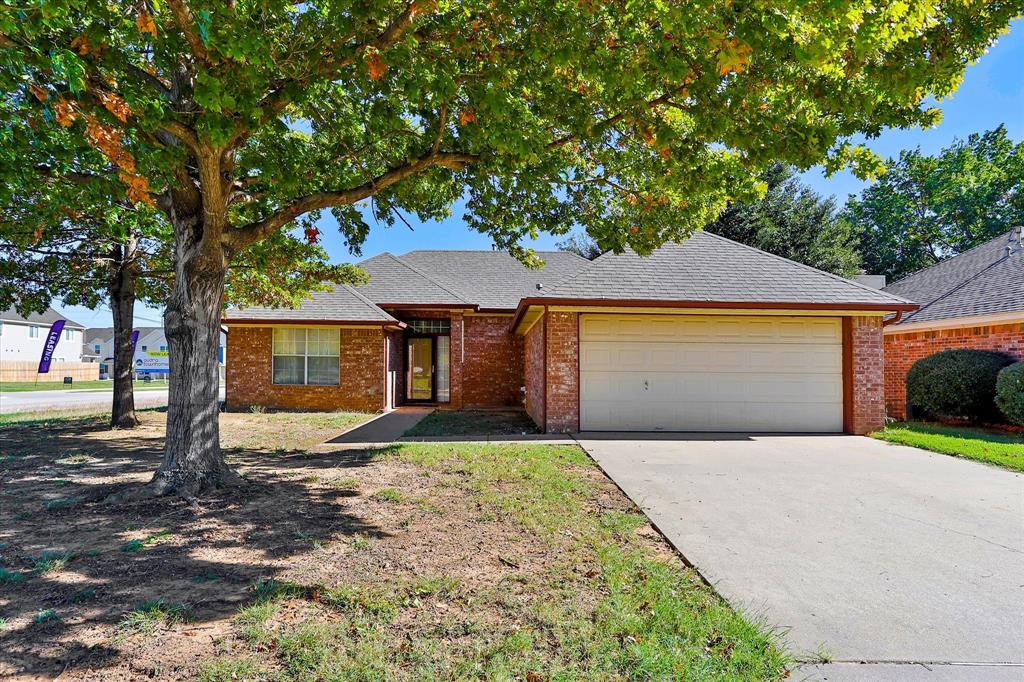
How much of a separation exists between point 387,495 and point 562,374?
5.61 metres

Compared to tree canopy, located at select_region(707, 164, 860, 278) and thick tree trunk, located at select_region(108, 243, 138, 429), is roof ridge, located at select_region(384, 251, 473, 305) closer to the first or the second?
thick tree trunk, located at select_region(108, 243, 138, 429)

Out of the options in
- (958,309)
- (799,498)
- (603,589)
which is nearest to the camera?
(603,589)

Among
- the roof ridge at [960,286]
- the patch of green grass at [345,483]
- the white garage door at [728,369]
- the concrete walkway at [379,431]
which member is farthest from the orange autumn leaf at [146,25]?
the roof ridge at [960,286]

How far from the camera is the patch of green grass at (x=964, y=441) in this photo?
7.89 metres

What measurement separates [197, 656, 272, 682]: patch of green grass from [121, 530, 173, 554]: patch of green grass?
2061mm

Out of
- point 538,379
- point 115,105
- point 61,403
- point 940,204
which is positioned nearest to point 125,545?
point 115,105

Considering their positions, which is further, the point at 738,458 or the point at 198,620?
the point at 738,458

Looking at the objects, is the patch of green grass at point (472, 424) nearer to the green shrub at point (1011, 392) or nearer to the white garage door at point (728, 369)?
the white garage door at point (728, 369)

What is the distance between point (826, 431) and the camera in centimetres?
1086

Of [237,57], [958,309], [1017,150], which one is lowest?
[958,309]

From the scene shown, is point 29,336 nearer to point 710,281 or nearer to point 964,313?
point 710,281

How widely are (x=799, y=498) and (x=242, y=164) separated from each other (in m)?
7.93

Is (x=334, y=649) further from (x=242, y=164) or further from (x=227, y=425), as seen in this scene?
(x=227, y=425)

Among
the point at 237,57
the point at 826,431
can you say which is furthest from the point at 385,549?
the point at 826,431
